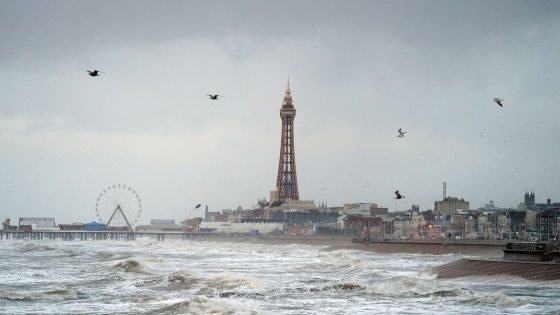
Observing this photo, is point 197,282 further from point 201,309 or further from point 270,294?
point 201,309

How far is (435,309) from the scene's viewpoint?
36156 millimetres

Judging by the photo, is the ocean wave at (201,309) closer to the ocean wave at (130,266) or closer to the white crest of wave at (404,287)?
the white crest of wave at (404,287)

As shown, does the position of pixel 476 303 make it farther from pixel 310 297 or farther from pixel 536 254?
pixel 536 254

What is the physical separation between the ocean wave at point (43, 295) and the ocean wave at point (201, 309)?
776 cm

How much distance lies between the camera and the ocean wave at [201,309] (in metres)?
34.4

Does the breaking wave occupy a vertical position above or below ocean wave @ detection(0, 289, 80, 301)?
above

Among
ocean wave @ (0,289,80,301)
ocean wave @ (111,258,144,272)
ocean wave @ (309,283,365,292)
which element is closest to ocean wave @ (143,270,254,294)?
ocean wave @ (309,283,365,292)

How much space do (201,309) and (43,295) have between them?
11150 millimetres

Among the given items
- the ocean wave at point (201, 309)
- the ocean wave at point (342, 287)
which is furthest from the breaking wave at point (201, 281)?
the ocean wave at point (201, 309)

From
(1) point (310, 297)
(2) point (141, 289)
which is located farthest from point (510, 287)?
(2) point (141, 289)

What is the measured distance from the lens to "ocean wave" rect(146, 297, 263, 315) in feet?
113

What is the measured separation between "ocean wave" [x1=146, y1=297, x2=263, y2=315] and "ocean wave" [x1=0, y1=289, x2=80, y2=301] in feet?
25.5

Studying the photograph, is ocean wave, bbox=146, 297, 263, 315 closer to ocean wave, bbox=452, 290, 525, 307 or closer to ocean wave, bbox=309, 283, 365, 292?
ocean wave, bbox=309, 283, 365, 292

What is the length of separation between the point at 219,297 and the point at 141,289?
7.53 m
